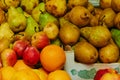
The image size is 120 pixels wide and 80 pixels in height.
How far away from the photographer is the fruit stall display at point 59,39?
4.19 ft

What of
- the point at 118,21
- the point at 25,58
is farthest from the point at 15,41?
the point at 118,21

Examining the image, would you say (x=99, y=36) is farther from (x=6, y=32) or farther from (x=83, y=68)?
(x=6, y=32)

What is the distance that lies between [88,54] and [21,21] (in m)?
0.36

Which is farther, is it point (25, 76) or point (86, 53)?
point (86, 53)

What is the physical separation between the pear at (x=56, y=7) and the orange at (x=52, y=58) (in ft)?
0.94

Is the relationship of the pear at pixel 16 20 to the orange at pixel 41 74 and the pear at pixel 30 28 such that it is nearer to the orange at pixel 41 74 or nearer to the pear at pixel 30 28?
the pear at pixel 30 28

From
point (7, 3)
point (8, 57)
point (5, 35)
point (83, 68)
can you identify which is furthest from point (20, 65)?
point (7, 3)

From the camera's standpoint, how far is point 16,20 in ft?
4.69

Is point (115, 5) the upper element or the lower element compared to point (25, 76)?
upper

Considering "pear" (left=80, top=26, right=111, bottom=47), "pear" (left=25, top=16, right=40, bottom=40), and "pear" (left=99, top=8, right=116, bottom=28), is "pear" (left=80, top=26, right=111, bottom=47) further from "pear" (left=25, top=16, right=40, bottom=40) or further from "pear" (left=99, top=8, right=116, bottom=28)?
"pear" (left=25, top=16, right=40, bottom=40)

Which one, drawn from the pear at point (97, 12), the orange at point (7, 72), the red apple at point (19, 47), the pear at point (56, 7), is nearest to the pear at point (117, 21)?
the pear at point (97, 12)

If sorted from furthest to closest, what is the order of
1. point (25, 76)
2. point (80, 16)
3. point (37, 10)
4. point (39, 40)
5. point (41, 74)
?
point (37, 10) < point (80, 16) < point (39, 40) < point (41, 74) < point (25, 76)

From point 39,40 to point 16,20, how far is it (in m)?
0.18

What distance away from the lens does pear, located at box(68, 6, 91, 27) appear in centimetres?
145
